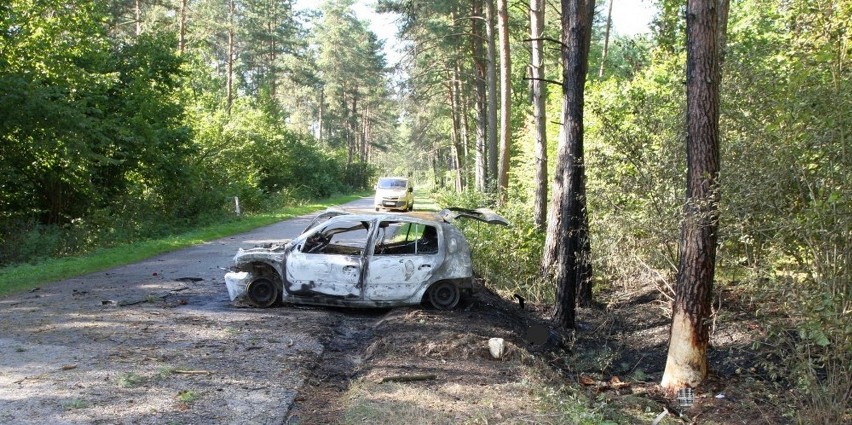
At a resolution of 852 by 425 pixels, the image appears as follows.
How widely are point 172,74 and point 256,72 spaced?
30.5 metres

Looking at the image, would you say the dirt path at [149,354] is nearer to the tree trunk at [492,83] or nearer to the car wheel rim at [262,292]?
the car wheel rim at [262,292]

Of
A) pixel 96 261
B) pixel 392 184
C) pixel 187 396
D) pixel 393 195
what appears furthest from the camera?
pixel 392 184

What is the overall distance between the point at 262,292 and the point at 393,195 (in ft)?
74.6

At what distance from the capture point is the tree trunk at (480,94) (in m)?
27.2

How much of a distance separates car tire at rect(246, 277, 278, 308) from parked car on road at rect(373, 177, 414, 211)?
73.6 feet

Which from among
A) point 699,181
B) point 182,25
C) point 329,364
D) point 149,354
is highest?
point 182,25

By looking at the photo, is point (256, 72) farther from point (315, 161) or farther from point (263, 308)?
point (263, 308)

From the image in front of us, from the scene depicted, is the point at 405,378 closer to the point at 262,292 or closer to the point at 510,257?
the point at 262,292

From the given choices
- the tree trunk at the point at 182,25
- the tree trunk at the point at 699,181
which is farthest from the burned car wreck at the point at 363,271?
the tree trunk at the point at 182,25

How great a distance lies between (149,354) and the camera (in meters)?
7.18

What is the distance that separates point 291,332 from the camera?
342 inches

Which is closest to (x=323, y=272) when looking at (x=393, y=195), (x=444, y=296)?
(x=444, y=296)

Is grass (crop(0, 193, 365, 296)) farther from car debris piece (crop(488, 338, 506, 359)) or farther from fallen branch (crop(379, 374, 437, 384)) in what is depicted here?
car debris piece (crop(488, 338, 506, 359))

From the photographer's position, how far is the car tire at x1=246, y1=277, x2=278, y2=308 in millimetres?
10227
